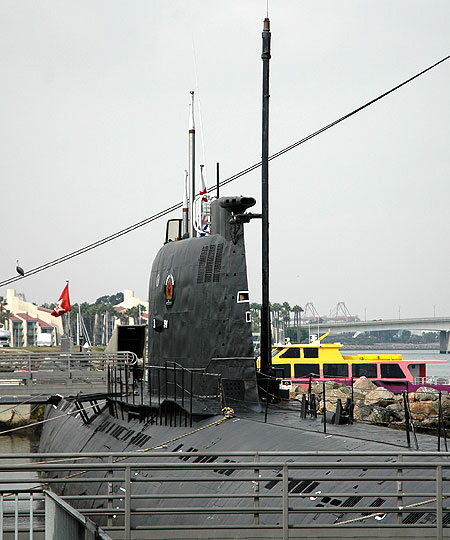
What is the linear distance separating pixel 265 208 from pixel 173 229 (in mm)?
2420

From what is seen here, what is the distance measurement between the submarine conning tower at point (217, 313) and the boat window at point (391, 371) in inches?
850

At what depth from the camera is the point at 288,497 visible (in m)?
8.36

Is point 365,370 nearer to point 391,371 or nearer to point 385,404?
point 391,371

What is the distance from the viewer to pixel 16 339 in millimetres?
157125

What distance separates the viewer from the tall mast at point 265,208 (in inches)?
688

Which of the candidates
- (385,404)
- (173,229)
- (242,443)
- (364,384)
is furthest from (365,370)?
(242,443)

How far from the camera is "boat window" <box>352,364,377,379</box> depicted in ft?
120

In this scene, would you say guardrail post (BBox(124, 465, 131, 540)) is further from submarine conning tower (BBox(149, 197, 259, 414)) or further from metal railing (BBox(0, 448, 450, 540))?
submarine conning tower (BBox(149, 197, 259, 414))

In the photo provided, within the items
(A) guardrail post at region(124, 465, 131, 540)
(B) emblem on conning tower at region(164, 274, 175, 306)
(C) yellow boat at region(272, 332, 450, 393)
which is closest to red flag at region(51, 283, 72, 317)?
(B) emblem on conning tower at region(164, 274, 175, 306)

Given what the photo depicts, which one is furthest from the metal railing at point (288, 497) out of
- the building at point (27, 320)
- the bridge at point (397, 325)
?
the building at point (27, 320)

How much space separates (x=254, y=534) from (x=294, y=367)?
29247 millimetres

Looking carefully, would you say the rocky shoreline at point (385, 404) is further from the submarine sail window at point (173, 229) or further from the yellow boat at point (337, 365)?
the submarine sail window at point (173, 229)

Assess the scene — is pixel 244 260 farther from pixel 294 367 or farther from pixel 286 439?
pixel 294 367

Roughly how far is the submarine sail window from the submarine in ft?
0.09
